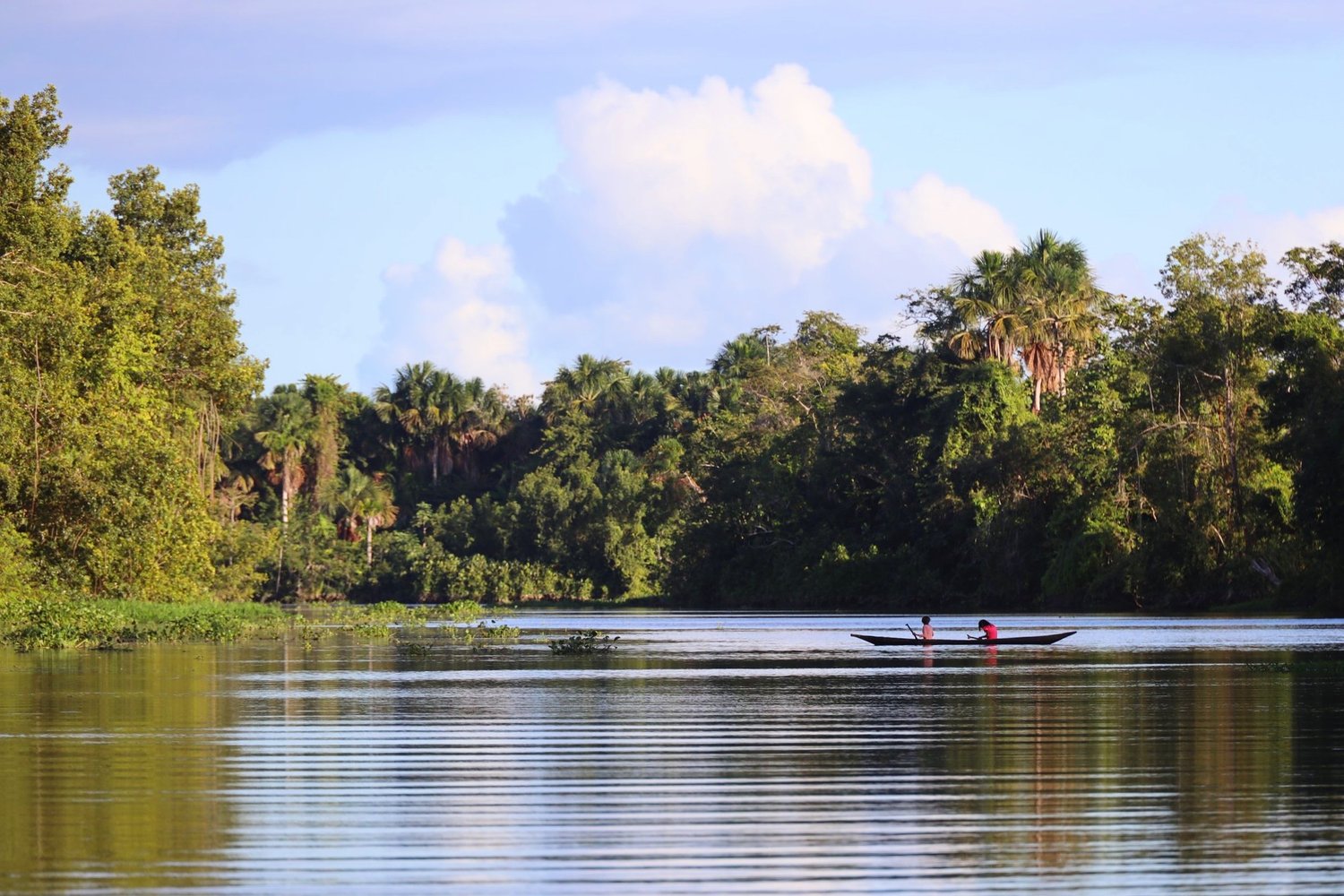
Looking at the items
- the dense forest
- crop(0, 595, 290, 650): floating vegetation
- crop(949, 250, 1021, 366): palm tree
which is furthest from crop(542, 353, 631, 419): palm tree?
crop(0, 595, 290, 650): floating vegetation

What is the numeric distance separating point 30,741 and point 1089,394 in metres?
57.0


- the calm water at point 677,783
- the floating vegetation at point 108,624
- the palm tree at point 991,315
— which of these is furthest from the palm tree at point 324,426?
the calm water at point 677,783

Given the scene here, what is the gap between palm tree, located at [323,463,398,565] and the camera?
101 meters

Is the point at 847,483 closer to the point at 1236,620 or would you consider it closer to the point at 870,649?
the point at 1236,620

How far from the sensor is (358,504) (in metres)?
102

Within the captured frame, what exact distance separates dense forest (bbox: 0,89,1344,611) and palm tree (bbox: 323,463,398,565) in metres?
0.18

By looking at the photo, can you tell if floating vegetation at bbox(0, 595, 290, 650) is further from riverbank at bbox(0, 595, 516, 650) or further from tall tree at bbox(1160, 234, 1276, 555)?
tall tree at bbox(1160, 234, 1276, 555)

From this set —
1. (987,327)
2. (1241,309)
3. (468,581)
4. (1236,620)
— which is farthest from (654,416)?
(1236,620)

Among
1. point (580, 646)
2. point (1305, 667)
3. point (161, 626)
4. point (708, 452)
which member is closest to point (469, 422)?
point (708, 452)

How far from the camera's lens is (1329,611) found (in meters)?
52.0

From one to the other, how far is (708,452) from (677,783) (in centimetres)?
7576

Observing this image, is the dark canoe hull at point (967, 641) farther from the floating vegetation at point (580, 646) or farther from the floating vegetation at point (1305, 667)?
the floating vegetation at point (1305, 667)

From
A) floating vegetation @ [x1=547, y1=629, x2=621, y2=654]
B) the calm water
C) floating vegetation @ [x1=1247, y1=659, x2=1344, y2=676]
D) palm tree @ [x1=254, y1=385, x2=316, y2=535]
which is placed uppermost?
palm tree @ [x1=254, y1=385, x2=316, y2=535]

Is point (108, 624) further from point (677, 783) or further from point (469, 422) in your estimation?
point (469, 422)
